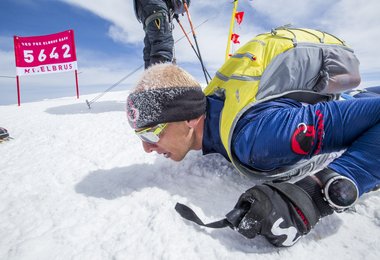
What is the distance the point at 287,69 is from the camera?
1.80m

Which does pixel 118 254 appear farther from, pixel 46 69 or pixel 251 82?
pixel 46 69

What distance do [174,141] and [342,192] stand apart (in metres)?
1.10

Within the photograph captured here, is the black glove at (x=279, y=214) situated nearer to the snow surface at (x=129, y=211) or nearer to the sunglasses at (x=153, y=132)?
the snow surface at (x=129, y=211)

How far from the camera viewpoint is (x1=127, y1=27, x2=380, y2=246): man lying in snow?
3.51ft

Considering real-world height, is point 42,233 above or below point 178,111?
below

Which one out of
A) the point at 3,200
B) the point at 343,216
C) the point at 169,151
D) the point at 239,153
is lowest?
the point at 3,200

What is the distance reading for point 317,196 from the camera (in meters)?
1.13

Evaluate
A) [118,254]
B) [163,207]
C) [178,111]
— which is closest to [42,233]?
[118,254]

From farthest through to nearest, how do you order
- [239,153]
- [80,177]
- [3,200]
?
[80,177]
[3,200]
[239,153]

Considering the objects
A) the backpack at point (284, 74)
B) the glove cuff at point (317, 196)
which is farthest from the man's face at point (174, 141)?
the glove cuff at point (317, 196)

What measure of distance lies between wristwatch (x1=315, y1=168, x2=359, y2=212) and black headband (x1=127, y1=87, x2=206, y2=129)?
963 millimetres

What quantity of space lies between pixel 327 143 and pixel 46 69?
7846 millimetres

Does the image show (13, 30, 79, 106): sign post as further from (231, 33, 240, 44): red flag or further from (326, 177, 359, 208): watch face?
(326, 177, 359, 208): watch face

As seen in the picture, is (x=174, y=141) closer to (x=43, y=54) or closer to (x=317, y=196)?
(x=317, y=196)
